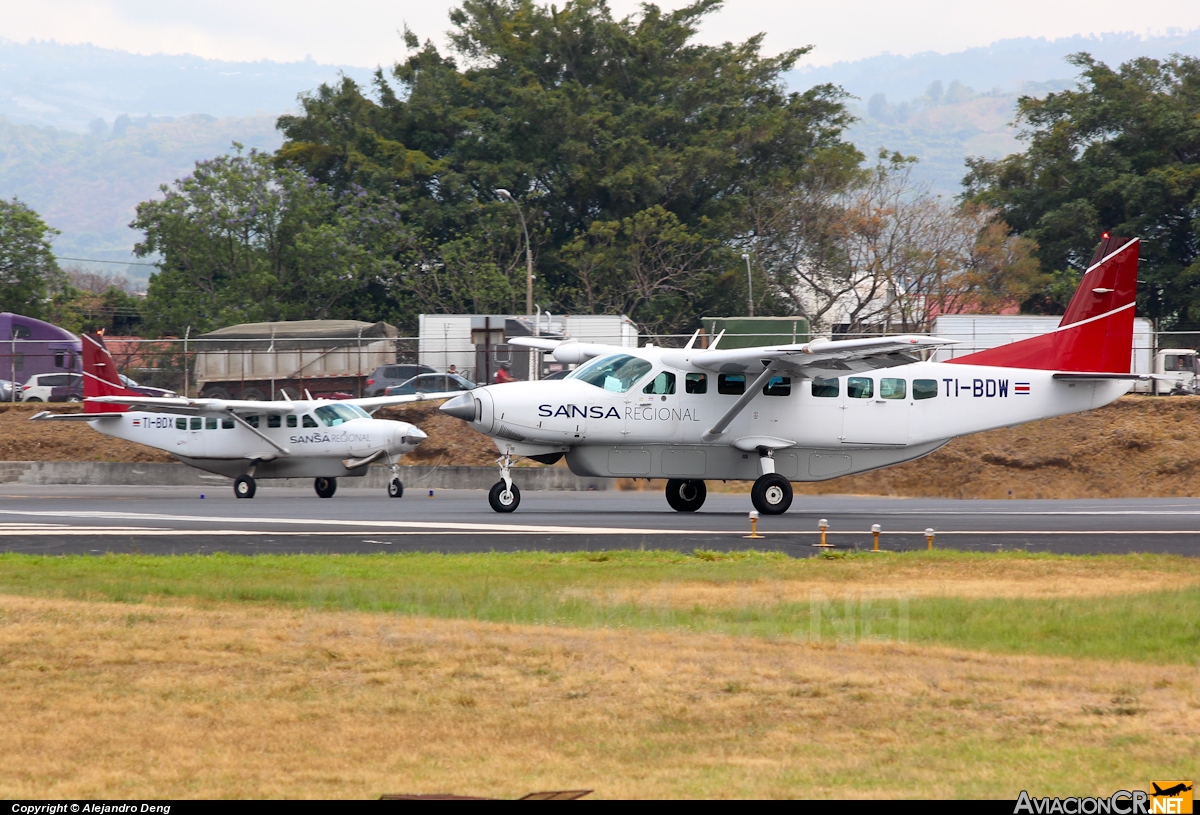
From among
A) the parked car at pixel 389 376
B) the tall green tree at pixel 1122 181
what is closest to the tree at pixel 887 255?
the tall green tree at pixel 1122 181

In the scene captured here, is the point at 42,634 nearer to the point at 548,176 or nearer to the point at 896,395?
the point at 896,395

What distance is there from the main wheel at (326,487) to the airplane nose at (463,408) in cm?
1110

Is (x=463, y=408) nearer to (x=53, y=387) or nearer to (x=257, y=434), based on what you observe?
(x=257, y=434)

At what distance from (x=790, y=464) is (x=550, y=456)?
168 inches

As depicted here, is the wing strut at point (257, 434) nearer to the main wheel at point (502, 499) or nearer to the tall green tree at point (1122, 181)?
the main wheel at point (502, 499)

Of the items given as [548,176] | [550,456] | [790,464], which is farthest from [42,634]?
[548,176]

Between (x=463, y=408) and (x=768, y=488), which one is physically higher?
(x=463, y=408)

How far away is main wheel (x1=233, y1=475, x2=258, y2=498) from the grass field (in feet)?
55.3

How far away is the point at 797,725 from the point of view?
722 cm

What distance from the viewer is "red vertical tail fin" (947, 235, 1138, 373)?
72.9 ft

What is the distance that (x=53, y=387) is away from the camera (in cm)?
4500

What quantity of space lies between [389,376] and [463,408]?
22.1 metres

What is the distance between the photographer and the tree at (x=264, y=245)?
197 feet

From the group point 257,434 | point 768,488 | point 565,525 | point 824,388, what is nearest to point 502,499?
point 565,525
